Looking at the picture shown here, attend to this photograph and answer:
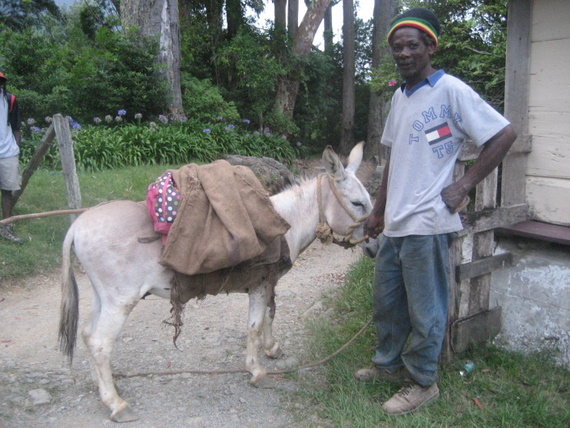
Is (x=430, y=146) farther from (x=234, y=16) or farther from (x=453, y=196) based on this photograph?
(x=234, y=16)

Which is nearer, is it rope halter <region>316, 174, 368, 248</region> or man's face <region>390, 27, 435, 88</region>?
man's face <region>390, 27, 435, 88</region>

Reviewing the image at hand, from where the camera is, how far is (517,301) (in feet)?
12.5

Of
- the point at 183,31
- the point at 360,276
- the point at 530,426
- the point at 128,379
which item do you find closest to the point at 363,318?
the point at 360,276

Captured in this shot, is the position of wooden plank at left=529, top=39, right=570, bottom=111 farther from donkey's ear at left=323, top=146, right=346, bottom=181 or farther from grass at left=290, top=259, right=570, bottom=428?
grass at left=290, top=259, right=570, bottom=428

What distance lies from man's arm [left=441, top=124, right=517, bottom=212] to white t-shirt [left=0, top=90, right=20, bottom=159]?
559 centimetres

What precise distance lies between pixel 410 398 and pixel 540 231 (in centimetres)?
153

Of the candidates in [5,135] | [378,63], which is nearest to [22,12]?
[378,63]

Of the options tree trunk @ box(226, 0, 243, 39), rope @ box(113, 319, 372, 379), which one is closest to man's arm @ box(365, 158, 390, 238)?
rope @ box(113, 319, 372, 379)

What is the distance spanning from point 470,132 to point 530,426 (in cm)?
178

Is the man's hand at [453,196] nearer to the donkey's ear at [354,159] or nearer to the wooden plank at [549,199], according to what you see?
the donkey's ear at [354,159]

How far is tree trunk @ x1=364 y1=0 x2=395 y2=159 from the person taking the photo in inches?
567

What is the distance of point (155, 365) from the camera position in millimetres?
4078

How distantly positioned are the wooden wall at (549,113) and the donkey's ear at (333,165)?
152 centimetres

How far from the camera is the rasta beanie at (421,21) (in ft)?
8.90
